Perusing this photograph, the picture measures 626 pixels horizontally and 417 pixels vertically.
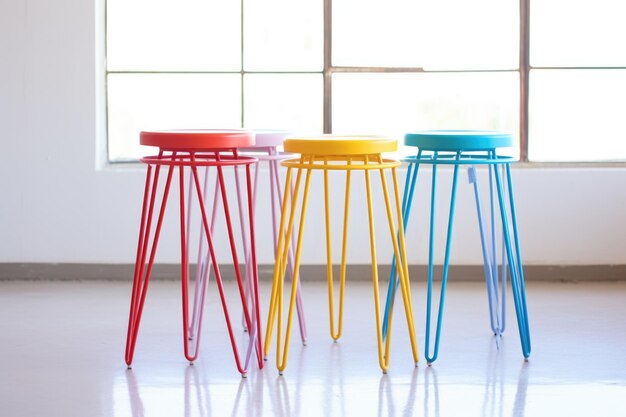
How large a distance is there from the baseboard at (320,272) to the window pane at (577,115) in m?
0.55

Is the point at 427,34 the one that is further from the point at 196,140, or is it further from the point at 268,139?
the point at 196,140

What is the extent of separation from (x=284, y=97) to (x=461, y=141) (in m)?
1.90

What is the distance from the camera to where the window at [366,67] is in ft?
17.3

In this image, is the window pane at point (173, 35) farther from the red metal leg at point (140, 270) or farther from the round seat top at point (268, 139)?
the red metal leg at point (140, 270)

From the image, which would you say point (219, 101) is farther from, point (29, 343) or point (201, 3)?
point (29, 343)

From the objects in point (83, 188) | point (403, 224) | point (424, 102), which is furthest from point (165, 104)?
point (403, 224)

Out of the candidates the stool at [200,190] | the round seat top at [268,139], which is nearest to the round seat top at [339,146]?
the stool at [200,190]

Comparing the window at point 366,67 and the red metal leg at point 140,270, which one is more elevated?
the window at point 366,67

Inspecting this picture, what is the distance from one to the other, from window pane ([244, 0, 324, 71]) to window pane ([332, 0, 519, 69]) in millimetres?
103

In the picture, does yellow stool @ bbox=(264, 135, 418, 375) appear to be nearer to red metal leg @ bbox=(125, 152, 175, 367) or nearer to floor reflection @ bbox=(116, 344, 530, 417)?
floor reflection @ bbox=(116, 344, 530, 417)

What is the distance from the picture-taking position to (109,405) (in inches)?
125

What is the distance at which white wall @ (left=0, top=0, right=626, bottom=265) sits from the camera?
514 centimetres

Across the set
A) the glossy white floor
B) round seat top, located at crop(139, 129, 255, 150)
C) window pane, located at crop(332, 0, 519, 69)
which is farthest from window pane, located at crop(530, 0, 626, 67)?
round seat top, located at crop(139, 129, 255, 150)

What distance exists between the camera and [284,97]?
5.30 m
